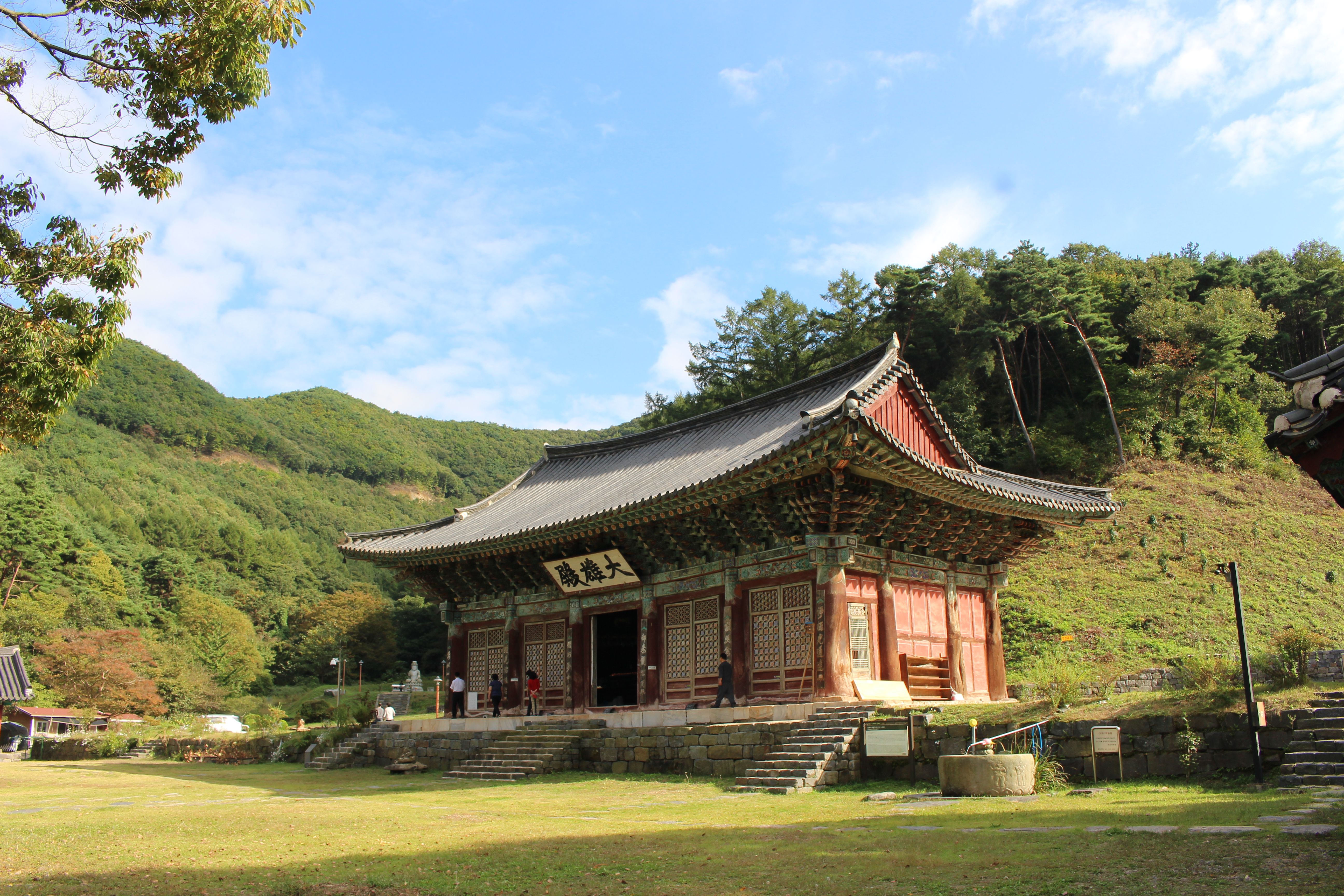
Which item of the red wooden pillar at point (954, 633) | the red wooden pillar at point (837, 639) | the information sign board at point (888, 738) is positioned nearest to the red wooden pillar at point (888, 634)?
the red wooden pillar at point (837, 639)

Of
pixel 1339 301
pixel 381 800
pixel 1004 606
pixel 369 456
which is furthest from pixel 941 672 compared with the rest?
pixel 369 456

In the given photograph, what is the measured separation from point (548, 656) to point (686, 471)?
231 inches

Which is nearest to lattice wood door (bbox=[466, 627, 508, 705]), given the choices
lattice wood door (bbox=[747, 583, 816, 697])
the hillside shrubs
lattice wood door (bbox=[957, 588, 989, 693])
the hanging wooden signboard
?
lattice wood door (bbox=[747, 583, 816, 697])

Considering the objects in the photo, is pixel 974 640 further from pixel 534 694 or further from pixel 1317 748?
pixel 1317 748

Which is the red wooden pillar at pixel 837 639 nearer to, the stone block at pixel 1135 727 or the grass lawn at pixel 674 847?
the grass lawn at pixel 674 847

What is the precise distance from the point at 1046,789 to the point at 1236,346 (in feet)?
145

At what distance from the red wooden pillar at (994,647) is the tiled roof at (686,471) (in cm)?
256

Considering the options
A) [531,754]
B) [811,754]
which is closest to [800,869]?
[811,754]

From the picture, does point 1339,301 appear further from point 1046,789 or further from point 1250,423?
point 1046,789

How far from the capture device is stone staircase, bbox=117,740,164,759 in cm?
3023

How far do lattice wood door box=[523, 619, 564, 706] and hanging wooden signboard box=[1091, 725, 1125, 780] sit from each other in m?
13.4

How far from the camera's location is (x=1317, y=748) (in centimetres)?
1022

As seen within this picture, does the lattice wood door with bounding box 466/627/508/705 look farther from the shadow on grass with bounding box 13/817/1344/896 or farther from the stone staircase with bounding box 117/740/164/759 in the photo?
the shadow on grass with bounding box 13/817/1344/896

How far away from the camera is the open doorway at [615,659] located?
71.9ft
